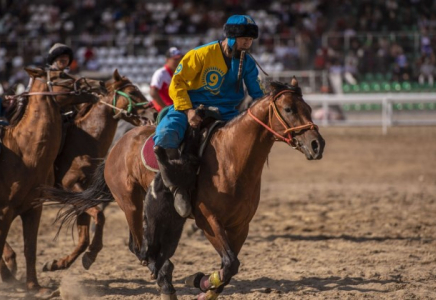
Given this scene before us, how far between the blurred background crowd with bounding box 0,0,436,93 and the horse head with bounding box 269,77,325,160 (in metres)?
17.0

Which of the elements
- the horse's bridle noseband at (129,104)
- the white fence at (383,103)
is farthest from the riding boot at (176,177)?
the white fence at (383,103)

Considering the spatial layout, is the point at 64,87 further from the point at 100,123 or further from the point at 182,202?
the point at 182,202

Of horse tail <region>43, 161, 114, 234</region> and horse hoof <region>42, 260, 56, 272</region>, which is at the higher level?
horse tail <region>43, 161, 114, 234</region>

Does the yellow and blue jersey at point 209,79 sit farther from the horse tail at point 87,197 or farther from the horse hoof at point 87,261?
the horse hoof at point 87,261

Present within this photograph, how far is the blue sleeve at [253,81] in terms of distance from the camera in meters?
5.63

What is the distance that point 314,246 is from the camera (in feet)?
27.0

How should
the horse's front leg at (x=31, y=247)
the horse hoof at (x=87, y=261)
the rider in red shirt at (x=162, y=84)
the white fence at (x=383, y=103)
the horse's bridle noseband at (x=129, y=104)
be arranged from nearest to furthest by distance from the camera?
the horse's front leg at (x=31, y=247), the horse hoof at (x=87, y=261), the horse's bridle noseband at (x=129, y=104), the rider in red shirt at (x=162, y=84), the white fence at (x=383, y=103)

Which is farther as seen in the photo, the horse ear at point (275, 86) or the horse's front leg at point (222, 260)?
the horse ear at point (275, 86)

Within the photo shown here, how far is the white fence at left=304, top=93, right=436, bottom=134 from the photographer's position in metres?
19.6

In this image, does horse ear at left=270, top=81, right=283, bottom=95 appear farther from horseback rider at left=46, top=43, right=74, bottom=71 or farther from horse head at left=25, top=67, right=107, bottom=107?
horseback rider at left=46, top=43, right=74, bottom=71

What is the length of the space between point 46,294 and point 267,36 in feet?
64.5

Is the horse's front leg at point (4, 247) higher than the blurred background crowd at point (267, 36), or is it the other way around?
the blurred background crowd at point (267, 36)

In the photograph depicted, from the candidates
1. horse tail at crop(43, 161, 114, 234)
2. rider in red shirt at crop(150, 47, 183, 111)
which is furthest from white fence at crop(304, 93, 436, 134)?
horse tail at crop(43, 161, 114, 234)

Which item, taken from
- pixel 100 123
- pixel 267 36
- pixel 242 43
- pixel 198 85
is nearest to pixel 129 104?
pixel 100 123
